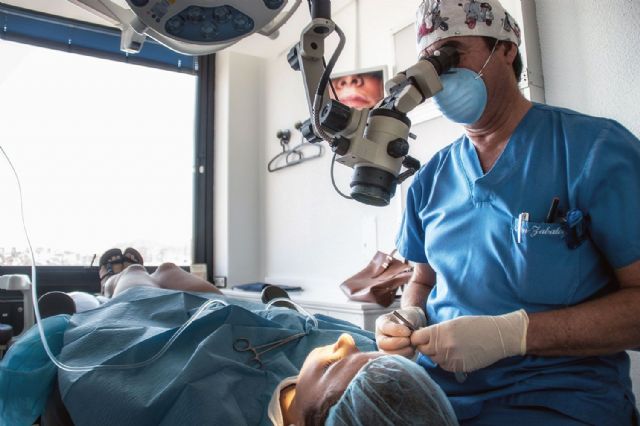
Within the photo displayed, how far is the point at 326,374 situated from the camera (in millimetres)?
722

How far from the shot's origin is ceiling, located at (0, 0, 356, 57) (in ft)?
8.64

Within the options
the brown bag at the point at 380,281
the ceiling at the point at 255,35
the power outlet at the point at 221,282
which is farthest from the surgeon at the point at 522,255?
the power outlet at the point at 221,282

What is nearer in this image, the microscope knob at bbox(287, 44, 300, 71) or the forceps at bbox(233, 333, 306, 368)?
the microscope knob at bbox(287, 44, 300, 71)

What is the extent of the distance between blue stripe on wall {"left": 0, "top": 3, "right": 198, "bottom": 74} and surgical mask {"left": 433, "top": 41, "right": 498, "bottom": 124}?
2.10 m

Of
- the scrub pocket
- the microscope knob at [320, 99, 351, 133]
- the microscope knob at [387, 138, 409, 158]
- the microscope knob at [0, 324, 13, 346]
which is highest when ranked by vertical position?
the microscope knob at [320, 99, 351, 133]

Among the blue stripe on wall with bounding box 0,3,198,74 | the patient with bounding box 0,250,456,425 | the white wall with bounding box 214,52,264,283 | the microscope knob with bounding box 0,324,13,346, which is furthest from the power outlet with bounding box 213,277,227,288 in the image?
the patient with bounding box 0,250,456,425

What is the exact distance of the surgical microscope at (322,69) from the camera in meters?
0.64

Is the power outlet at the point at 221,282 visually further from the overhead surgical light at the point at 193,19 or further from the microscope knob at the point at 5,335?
the overhead surgical light at the point at 193,19

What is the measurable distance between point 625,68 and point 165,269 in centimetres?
183

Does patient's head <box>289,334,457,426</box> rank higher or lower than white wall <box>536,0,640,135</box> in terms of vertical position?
lower

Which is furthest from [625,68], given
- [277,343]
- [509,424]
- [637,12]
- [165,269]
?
[165,269]

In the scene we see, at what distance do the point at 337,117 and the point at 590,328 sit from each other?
52 centimetres

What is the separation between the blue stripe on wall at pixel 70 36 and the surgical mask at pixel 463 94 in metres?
2.10

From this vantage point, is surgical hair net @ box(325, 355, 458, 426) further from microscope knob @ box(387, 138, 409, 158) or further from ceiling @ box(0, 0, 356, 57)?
ceiling @ box(0, 0, 356, 57)
